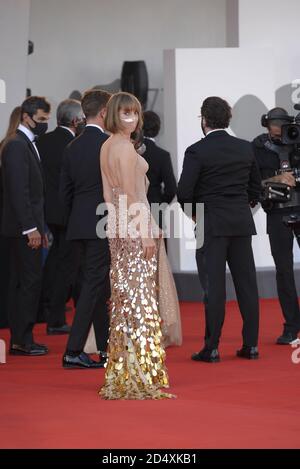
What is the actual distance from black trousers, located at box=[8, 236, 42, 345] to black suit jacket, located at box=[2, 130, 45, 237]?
106mm

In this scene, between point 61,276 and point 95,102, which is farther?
point 61,276

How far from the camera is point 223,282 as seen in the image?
21.0ft

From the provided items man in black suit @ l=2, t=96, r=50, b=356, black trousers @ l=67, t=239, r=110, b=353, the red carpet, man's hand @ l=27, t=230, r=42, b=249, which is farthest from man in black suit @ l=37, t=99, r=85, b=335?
black trousers @ l=67, t=239, r=110, b=353

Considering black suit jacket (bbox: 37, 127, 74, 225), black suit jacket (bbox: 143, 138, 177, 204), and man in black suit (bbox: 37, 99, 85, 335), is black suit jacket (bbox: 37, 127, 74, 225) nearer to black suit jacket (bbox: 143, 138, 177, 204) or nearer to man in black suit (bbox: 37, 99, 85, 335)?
man in black suit (bbox: 37, 99, 85, 335)

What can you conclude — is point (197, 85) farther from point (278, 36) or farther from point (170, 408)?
point (170, 408)

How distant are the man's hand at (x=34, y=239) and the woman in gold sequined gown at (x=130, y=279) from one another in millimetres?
1376

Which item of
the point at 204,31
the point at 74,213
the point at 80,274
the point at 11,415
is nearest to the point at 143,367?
the point at 11,415

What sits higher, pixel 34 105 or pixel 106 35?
pixel 106 35

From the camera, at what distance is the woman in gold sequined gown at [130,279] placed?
516 centimetres

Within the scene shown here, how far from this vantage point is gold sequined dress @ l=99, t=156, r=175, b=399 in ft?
16.9

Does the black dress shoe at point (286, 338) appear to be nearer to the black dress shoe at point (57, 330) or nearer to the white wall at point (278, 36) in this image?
the black dress shoe at point (57, 330)

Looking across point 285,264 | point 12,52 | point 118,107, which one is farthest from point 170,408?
point 12,52

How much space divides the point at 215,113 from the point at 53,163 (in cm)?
204

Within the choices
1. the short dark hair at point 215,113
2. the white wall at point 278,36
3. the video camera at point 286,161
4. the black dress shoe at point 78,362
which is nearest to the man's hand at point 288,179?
the video camera at point 286,161
